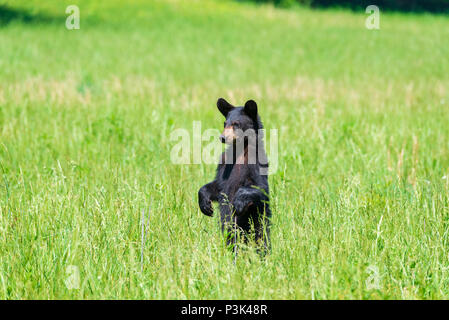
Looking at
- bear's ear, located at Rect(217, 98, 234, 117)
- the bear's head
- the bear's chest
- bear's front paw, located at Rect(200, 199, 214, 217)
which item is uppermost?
bear's ear, located at Rect(217, 98, 234, 117)

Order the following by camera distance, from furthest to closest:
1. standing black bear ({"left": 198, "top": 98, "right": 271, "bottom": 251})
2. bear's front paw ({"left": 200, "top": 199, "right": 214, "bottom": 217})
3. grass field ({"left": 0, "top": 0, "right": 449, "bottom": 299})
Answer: bear's front paw ({"left": 200, "top": 199, "right": 214, "bottom": 217}) → standing black bear ({"left": 198, "top": 98, "right": 271, "bottom": 251}) → grass field ({"left": 0, "top": 0, "right": 449, "bottom": 299})

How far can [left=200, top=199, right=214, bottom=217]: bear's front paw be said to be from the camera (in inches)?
157

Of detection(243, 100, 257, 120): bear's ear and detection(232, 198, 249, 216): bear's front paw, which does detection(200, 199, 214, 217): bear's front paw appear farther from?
detection(243, 100, 257, 120): bear's ear

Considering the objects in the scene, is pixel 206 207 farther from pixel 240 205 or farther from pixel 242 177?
pixel 240 205

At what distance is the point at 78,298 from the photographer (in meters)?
3.31

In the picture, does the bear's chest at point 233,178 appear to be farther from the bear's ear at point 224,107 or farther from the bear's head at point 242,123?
the bear's ear at point 224,107

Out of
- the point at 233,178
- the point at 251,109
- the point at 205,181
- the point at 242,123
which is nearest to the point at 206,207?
the point at 233,178

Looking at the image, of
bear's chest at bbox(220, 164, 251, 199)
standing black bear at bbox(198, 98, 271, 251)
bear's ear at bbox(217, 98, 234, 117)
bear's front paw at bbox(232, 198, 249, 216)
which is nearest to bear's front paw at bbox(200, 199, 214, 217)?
standing black bear at bbox(198, 98, 271, 251)

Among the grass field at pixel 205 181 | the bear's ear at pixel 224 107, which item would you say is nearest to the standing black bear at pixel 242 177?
the bear's ear at pixel 224 107

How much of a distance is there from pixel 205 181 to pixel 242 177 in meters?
1.96

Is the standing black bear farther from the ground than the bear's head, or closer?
closer

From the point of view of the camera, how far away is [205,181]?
5.79 metres
